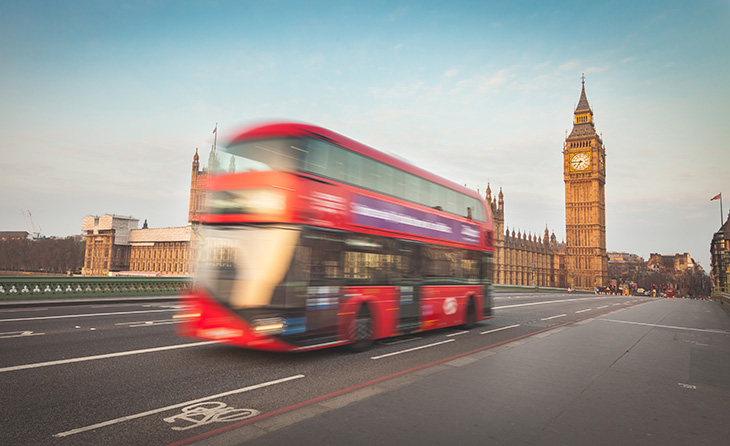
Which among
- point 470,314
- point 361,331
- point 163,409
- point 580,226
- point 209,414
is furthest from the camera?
point 580,226

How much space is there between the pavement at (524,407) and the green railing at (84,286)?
59.1ft

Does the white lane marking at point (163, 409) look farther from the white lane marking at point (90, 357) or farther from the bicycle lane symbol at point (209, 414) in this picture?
the white lane marking at point (90, 357)

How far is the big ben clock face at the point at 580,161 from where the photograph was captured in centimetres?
10406

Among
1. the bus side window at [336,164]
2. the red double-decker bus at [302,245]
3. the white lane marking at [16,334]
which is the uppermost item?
the bus side window at [336,164]

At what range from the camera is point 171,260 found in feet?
419

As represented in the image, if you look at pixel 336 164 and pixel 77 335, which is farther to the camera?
pixel 77 335

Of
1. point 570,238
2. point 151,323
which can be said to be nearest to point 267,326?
point 151,323

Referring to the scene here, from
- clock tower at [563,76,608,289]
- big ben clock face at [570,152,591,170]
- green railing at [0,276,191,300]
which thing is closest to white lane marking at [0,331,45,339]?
green railing at [0,276,191,300]

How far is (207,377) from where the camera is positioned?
22.9 feet

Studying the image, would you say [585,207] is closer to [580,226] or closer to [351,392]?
[580,226]

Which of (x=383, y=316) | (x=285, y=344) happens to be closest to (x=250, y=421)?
(x=285, y=344)

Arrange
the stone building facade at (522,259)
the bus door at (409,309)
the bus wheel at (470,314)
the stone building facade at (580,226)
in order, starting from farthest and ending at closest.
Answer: the stone building facade at (580,226)
the stone building facade at (522,259)
the bus wheel at (470,314)
the bus door at (409,309)

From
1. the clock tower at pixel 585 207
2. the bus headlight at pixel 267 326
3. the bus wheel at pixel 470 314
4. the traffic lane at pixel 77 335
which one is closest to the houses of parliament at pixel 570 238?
the clock tower at pixel 585 207

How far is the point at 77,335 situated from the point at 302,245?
21.3 ft
